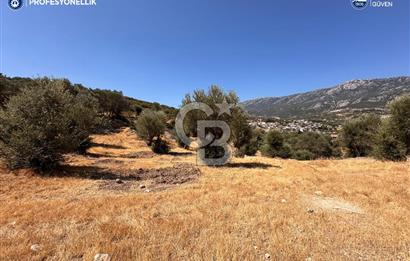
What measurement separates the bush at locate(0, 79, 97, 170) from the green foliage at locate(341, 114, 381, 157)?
36.6 m

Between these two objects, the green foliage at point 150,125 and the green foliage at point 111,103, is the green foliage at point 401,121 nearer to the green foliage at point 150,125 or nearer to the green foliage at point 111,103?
the green foliage at point 150,125

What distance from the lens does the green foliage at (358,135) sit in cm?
3266

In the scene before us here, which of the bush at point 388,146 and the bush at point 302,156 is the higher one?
the bush at point 388,146

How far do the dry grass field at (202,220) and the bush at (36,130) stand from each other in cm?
128

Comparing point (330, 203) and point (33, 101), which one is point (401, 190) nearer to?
point (330, 203)

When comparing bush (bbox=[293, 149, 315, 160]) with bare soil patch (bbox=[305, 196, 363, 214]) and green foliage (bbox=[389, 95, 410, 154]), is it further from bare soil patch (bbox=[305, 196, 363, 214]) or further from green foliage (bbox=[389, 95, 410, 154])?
bare soil patch (bbox=[305, 196, 363, 214])

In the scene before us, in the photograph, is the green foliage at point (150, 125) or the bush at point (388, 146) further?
the green foliage at point (150, 125)

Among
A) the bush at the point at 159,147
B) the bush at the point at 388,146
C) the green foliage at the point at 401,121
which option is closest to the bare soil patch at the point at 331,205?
the bush at the point at 388,146

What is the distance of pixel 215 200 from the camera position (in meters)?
8.09

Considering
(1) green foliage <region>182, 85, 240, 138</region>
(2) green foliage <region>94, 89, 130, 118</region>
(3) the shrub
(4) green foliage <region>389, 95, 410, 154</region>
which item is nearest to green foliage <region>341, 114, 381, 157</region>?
(4) green foliage <region>389, 95, 410, 154</region>

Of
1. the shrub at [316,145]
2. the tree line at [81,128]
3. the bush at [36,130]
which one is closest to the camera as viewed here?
the bush at [36,130]

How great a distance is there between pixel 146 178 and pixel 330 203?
8.79m
